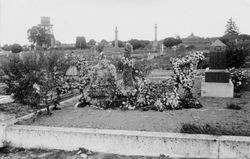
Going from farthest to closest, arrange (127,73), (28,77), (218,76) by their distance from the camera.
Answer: (218,76) < (127,73) < (28,77)

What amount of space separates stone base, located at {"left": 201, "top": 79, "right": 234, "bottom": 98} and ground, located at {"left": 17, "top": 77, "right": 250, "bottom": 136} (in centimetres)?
152

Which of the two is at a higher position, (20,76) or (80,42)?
(80,42)

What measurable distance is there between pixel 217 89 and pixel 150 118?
4.36m

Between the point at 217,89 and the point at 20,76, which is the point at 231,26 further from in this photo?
the point at 20,76

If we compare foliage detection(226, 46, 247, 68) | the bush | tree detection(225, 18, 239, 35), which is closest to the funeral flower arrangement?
the bush

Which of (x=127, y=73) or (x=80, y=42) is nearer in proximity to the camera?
(x=127, y=73)

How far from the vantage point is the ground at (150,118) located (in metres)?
5.42

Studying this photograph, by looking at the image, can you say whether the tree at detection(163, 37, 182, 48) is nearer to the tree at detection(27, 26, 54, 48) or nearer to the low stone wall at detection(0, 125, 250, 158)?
the tree at detection(27, 26, 54, 48)

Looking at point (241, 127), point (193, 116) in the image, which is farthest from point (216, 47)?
point (241, 127)

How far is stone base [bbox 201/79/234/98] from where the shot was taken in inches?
360

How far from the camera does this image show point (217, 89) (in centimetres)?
928

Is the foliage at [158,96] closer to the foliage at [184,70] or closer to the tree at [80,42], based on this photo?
the foliage at [184,70]

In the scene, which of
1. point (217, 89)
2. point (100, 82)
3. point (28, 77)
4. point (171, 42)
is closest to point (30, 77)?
point (28, 77)

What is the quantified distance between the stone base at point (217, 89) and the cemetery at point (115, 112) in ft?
0.11
